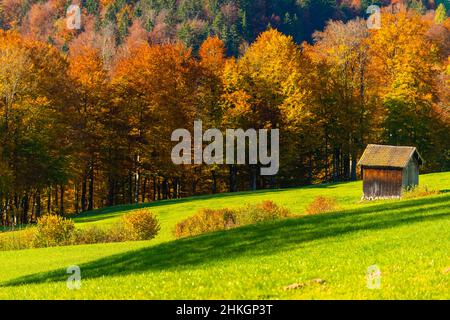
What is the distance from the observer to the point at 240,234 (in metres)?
27.6

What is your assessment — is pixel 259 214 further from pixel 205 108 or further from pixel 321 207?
pixel 205 108

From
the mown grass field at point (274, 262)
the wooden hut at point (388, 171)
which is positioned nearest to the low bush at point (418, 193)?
the wooden hut at point (388, 171)

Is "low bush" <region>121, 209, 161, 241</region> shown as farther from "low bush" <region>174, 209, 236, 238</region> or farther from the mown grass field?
the mown grass field

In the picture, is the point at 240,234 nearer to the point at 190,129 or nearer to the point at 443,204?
Result: the point at 443,204

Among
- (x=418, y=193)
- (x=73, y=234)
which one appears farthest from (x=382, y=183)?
(x=73, y=234)

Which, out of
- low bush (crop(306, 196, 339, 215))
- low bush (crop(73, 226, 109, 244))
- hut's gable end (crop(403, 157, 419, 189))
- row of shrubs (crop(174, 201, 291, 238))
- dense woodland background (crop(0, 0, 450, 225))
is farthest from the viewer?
dense woodland background (crop(0, 0, 450, 225))

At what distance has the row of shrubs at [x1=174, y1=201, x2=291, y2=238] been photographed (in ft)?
114

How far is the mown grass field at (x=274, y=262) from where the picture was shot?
14875 millimetres

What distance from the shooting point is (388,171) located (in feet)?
157

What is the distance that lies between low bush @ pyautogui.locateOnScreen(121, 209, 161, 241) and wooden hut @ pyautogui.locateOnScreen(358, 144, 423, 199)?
725 inches

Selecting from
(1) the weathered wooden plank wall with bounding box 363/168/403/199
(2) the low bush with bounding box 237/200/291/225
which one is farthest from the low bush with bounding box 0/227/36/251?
(1) the weathered wooden plank wall with bounding box 363/168/403/199

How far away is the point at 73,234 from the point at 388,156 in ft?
80.7

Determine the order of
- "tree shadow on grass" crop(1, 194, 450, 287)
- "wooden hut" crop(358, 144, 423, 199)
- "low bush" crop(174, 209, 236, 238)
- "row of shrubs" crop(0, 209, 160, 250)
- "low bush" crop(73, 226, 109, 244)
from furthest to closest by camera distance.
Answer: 1. "wooden hut" crop(358, 144, 423, 199)
2. "row of shrubs" crop(0, 209, 160, 250)
3. "low bush" crop(73, 226, 109, 244)
4. "low bush" crop(174, 209, 236, 238)
5. "tree shadow on grass" crop(1, 194, 450, 287)
